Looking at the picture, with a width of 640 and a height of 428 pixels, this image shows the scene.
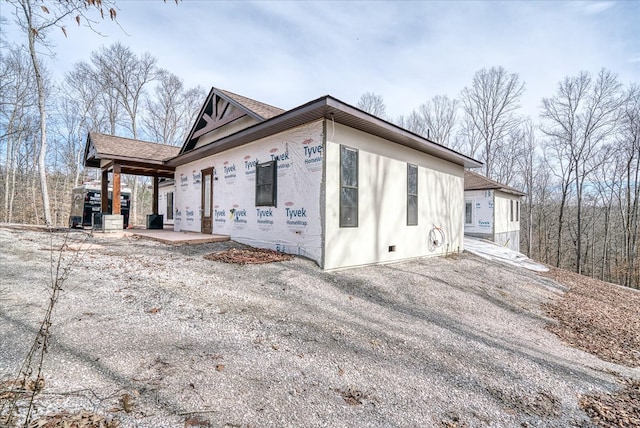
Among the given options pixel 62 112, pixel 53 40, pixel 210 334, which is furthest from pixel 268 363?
pixel 62 112

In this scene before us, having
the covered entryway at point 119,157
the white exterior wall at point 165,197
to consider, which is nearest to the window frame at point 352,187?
the covered entryway at point 119,157

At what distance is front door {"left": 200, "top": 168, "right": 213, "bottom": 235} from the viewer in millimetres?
9657

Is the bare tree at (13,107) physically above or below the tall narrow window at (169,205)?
above

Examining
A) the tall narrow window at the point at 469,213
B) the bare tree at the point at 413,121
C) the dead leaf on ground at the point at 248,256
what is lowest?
the dead leaf on ground at the point at 248,256

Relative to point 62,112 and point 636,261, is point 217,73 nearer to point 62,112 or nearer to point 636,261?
point 62,112

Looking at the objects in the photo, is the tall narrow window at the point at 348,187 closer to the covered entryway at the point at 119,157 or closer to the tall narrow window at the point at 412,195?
the tall narrow window at the point at 412,195

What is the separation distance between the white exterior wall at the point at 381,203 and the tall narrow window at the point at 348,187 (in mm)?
115

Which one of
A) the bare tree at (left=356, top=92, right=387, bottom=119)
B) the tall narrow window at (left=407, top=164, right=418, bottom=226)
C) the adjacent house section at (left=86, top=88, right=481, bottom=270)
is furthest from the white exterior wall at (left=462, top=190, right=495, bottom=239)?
the bare tree at (left=356, top=92, right=387, bottom=119)

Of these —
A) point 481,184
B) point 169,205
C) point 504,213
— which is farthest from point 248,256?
point 504,213

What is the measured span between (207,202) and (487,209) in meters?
15.1

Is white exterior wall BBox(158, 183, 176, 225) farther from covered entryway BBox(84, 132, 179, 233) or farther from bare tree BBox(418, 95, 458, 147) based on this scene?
bare tree BBox(418, 95, 458, 147)

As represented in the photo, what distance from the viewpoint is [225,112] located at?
9023mm

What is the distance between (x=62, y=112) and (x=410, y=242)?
90.3ft

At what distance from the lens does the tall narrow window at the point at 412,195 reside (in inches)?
321
